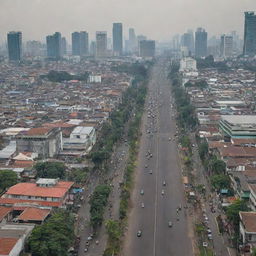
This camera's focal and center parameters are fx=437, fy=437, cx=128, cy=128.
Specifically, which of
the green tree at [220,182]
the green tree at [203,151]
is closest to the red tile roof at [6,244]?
the green tree at [220,182]

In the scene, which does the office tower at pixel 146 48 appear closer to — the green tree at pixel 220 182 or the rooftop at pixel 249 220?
the green tree at pixel 220 182

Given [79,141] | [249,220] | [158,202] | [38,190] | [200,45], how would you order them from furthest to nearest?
1. [200,45]
2. [79,141]
3. [158,202]
4. [38,190]
5. [249,220]

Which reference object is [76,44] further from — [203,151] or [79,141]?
[203,151]

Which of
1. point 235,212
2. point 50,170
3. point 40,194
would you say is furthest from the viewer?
point 50,170

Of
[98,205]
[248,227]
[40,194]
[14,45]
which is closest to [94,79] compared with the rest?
[14,45]

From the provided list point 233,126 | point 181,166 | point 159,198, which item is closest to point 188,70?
point 233,126

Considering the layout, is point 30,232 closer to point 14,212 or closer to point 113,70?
point 14,212

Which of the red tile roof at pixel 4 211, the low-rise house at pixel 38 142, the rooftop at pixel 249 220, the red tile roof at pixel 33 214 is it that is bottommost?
the red tile roof at pixel 4 211
